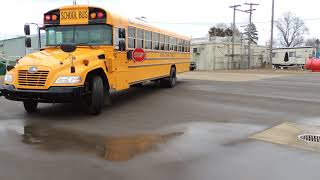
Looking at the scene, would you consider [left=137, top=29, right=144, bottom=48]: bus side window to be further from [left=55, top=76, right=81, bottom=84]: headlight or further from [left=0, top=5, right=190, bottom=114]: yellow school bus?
[left=55, top=76, right=81, bottom=84]: headlight

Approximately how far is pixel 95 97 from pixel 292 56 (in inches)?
2095

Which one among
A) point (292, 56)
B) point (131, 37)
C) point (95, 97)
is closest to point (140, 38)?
point (131, 37)

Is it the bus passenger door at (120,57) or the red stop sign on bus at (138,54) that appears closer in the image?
the bus passenger door at (120,57)

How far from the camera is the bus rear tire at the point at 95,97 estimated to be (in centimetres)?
955

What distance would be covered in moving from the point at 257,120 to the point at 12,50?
49326mm

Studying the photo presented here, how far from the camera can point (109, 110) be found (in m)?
10.8

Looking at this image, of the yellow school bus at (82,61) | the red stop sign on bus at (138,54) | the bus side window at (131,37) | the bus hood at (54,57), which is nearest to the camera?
the yellow school bus at (82,61)

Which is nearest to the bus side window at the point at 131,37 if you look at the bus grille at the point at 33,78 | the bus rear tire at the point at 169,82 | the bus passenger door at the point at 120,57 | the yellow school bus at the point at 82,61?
the yellow school bus at the point at 82,61

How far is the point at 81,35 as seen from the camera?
10.8 meters

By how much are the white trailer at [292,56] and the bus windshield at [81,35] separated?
49.9 meters

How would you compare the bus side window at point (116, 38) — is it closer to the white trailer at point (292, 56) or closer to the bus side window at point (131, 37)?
the bus side window at point (131, 37)

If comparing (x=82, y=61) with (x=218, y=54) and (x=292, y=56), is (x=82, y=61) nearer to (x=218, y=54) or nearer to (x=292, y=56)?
(x=218, y=54)

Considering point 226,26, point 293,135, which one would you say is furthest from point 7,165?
point 226,26

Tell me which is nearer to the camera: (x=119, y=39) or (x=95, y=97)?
(x=95, y=97)
